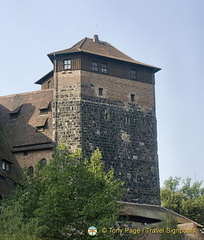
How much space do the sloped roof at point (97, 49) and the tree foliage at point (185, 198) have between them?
48.6ft

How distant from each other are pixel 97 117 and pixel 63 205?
1506 cm

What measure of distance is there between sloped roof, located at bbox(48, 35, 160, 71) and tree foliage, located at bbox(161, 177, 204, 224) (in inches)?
583

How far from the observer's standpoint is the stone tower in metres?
58.1

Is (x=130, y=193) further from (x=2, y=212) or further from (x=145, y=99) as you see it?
(x=2, y=212)

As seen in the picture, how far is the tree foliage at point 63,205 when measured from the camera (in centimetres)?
4359

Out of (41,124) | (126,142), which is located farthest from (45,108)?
(126,142)

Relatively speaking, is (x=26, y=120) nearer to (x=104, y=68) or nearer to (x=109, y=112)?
(x=109, y=112)

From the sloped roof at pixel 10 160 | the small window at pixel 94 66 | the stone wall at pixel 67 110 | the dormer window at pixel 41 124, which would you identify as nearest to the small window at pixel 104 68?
the small window at pixel 94 66

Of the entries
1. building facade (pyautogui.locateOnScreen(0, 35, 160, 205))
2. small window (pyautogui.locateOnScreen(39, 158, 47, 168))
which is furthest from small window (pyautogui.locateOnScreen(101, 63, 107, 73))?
small window (pyautogui.locateOnScreen(39, 158, 47, 168))

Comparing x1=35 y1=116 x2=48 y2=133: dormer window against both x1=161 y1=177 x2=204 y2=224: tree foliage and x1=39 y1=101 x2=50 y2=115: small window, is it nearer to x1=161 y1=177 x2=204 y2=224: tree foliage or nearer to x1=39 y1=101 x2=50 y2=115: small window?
x1=39 y1=101 x2=50 y2=115: small window

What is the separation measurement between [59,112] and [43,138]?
246 cm

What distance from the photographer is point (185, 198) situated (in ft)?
245

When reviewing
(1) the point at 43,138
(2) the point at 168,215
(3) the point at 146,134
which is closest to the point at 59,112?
(1) the point at 43,138

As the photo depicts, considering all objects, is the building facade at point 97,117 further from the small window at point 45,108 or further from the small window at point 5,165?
the small window at point 5,165
